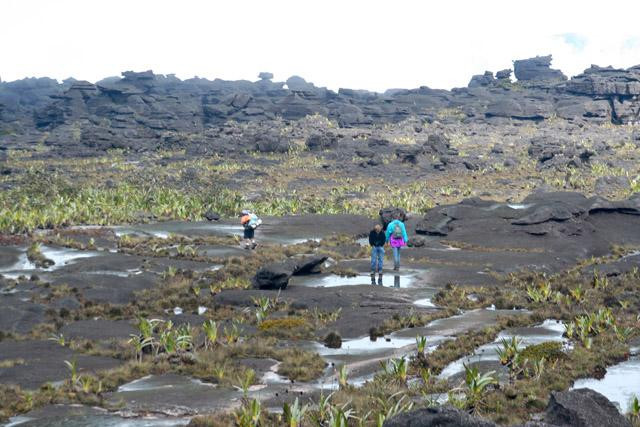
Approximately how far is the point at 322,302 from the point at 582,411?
14269 millimetres

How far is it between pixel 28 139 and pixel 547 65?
124415 mm

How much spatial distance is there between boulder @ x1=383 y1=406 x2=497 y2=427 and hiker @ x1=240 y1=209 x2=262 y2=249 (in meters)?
27.7

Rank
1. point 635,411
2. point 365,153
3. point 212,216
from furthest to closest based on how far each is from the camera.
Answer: point 365,153 < point 212,216 < point 635,411

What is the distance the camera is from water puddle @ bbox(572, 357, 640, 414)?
13.5 metres

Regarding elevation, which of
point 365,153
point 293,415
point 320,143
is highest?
point 320,143

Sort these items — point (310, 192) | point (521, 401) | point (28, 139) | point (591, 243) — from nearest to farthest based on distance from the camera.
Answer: point (521, 401) → point (591, 243) → point (310, 192) → point (28, 139)

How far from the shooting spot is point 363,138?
121375 millimetres

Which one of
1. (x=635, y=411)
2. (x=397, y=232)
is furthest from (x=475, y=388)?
(x=397, y=232)

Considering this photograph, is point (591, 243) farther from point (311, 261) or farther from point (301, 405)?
point (301, 405)

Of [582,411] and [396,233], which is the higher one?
[582,411]

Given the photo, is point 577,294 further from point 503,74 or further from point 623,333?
point 503,74

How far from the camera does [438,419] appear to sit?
8.86 meters

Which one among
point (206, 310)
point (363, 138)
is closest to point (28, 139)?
point (363, 138)

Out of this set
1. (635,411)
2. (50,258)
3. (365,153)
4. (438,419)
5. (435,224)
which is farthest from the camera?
(365,153)
